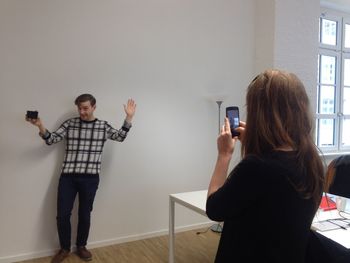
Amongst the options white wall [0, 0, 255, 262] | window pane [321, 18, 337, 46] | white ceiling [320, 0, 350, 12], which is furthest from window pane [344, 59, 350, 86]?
white wall [0, 0, 255, 262]

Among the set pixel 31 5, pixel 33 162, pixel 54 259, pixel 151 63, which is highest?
pixel 31 5

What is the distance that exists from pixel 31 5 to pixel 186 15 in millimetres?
1639

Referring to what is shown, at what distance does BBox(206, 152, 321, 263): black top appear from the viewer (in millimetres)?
1005

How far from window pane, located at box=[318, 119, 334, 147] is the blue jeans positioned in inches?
140

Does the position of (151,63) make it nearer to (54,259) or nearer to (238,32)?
(238,32)

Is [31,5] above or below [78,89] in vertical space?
above

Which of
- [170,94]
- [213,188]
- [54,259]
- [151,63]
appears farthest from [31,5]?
[213,188]

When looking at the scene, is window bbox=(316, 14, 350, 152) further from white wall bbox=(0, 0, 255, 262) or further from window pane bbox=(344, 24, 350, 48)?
white wall bbox=(0, 0, 255, 262)

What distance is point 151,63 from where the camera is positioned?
11.8 ft

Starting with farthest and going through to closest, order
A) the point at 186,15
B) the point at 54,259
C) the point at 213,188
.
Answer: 1. the point at 186,15
2. the point at 54,259
3. the point at 213,188

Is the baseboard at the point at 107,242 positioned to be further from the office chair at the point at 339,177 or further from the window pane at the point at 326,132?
the window pane at the point at 326,132

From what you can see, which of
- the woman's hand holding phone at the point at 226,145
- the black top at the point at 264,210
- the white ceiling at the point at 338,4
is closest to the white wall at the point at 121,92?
the white ceiling at the point at 338,4

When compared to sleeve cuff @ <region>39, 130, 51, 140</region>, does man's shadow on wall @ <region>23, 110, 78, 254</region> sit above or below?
below

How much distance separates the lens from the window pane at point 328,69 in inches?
198
